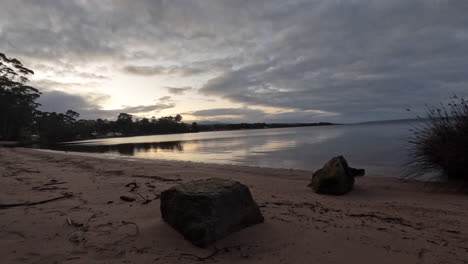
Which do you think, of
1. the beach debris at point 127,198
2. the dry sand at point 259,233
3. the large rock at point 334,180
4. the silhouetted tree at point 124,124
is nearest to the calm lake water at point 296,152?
the large rock at point 334,180

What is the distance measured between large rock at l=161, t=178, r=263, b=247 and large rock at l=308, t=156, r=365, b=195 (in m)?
3.33

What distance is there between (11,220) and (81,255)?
1.96 metres

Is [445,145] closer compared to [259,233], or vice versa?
[259,233]

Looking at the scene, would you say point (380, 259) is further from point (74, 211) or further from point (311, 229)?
point (74, 211)

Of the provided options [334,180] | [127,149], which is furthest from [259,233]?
[127,149]

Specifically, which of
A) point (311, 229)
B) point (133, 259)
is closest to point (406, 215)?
point (311, 229)

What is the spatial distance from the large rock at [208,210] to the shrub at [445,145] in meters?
6.18

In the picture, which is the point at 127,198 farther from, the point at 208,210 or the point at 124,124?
the point at 124,124

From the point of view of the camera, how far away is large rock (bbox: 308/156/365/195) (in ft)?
19.9

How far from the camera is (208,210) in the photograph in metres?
2.92

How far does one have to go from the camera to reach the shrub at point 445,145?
237 inches

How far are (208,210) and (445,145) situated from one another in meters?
7.12

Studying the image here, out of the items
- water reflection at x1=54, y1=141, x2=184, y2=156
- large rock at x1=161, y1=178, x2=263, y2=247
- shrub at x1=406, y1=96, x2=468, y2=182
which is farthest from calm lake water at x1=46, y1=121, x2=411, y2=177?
large rock at x1=161, y1=178, x2=263, y2=247

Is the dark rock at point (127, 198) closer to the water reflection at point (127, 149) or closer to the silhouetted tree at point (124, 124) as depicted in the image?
the water reflection at point (127, 149)
